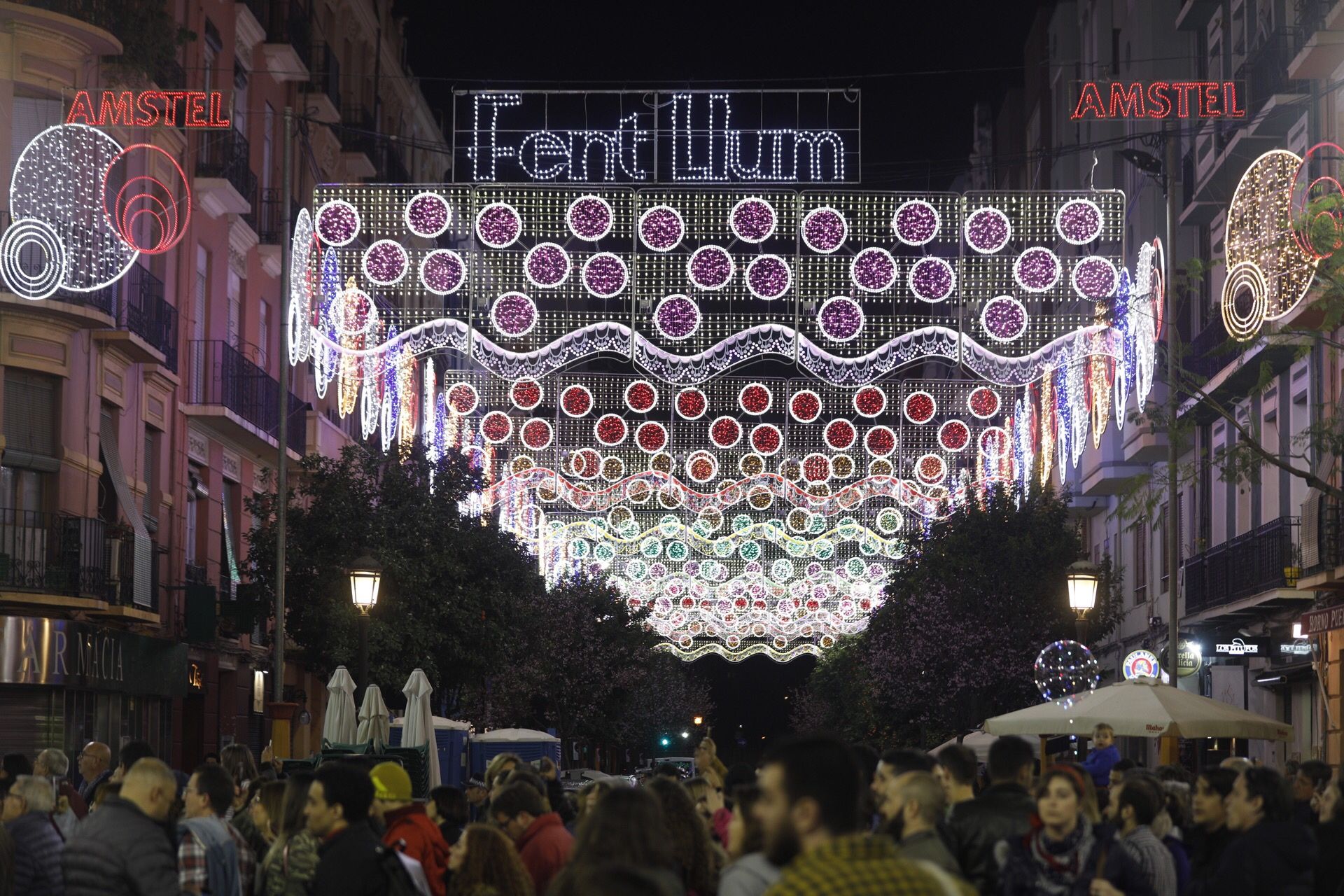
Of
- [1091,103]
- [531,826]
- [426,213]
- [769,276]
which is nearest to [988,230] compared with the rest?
[1091,103]

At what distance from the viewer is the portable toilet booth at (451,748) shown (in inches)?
1318

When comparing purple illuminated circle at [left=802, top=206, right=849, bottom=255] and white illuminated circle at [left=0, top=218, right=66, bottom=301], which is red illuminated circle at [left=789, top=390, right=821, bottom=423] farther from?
white illuminated circle at [left=0, top=218, right=66, bottom=301]

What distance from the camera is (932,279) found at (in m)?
26.9

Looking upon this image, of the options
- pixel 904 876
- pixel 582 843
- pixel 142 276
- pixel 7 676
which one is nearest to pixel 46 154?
pixel 142 276

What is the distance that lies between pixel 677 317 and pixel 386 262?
13.0 feet

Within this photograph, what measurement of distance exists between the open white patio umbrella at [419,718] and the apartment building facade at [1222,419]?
8970mm

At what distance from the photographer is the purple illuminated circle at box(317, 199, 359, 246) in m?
26.2

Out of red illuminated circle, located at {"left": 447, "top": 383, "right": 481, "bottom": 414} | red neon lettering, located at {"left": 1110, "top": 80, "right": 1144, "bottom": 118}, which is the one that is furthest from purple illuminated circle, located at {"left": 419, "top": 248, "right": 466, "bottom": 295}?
red illuminated circle, located at {"left": 447, "top": 383, "right": 481, "bottom": 414}

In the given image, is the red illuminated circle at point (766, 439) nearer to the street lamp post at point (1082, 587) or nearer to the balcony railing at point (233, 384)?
the balcony railing at point (233, 384)

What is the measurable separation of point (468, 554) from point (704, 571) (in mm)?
17602

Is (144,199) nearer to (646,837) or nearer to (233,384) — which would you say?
(233,384)

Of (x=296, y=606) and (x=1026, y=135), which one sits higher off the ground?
(x=1026, y=135)

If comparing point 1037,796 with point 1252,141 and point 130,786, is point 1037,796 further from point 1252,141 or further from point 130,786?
point 1252,141

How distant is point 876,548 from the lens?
172ft
